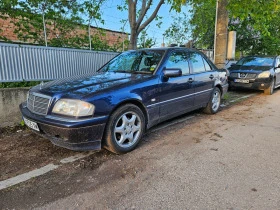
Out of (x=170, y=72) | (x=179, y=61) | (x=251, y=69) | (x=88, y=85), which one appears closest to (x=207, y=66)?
(x=179, y=61)

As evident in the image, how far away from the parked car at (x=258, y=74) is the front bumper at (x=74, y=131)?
717cm

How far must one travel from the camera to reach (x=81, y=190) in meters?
2.38

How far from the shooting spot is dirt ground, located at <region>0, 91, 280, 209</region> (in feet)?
7.15

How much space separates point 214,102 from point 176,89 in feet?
6.23

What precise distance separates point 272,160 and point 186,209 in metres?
1.72

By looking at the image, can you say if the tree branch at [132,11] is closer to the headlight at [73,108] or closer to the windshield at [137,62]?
the windshield at [137,62]

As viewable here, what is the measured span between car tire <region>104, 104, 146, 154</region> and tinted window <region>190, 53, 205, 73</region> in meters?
1.93

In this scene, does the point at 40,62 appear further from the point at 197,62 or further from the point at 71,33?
the point at 197,62

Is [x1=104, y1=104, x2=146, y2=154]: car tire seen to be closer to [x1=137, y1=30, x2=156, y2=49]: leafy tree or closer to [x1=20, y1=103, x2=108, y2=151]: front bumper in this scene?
[x1=20, y1=103, x2=108, y2=151]: front bumper

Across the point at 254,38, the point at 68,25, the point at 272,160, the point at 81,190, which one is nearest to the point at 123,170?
the point at 81,190

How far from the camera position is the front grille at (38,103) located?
9.50 feet

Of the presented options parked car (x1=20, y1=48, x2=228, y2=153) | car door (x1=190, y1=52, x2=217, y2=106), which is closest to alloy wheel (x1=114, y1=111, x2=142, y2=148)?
parked car (x1=20, y1=48, x2=228, y2=153)

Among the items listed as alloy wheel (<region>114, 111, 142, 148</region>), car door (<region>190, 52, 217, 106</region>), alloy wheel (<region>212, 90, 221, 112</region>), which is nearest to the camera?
alloy wheel (<region>114, 111, 142, 148</region>)

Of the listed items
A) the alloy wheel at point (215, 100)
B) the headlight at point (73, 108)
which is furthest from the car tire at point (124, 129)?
the alloy wheel at point (215, 100)
